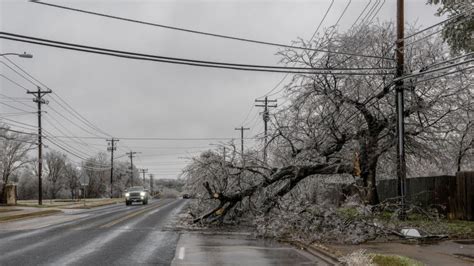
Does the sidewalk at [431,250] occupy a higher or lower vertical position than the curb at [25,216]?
higher

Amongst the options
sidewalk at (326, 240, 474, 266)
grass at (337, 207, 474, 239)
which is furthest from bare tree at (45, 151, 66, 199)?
sidewalk at (326, 240, 474, 266)

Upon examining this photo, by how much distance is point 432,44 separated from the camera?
23672 millimetres

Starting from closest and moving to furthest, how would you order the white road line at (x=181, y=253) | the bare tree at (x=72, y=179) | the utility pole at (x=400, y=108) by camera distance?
1. the white road line at (x=181, y=253)
2. the utility pole at (x=400, y=108)
3. the bare tree at (x=72, y=179)

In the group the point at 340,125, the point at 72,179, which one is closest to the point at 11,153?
the point at 72,179

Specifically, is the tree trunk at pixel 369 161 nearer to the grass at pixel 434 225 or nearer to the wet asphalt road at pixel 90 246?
the grass at pixel 434 225

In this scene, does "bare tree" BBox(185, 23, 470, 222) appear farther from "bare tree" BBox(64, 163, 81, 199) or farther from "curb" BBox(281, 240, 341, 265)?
"bare tree" BBox(64, 163, 81, 199)

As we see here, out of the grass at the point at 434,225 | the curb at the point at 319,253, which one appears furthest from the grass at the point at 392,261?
the grass at the point at 434,225

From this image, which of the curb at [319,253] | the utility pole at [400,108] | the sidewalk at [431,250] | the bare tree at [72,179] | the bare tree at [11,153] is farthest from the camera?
the bare tree at [72,179]

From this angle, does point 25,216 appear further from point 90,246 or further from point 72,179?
point 72,179

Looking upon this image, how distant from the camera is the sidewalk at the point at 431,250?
12047mm

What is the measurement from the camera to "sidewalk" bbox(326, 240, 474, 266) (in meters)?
12.0

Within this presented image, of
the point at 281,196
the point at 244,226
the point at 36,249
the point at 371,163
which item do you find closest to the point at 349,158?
the point at 371,163

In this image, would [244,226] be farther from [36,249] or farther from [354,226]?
[36,249]

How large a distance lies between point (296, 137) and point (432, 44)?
281 inches
